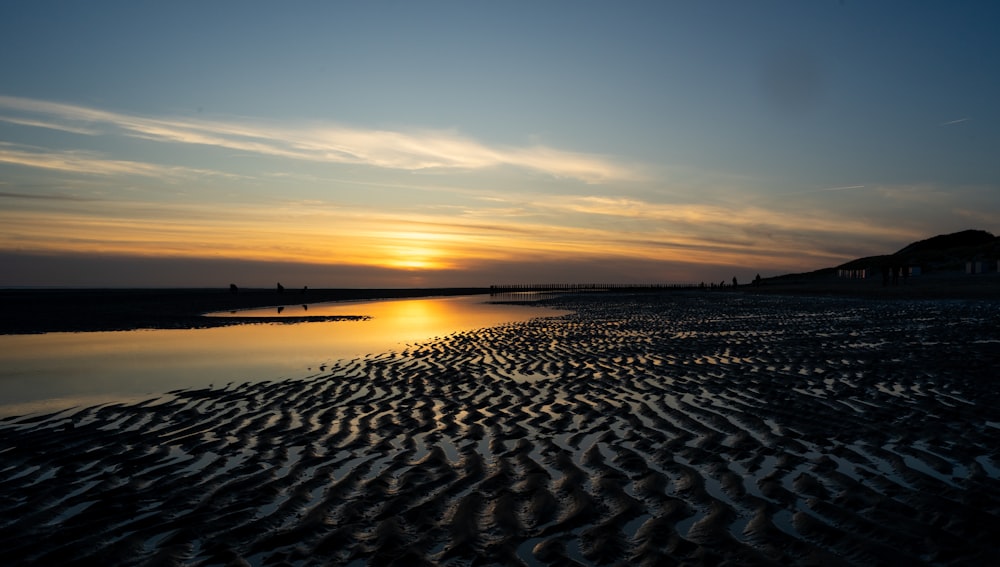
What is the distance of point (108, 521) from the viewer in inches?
260

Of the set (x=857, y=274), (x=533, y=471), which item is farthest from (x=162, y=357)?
(x=857, y=274)

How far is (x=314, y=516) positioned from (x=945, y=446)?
7675 millimetres

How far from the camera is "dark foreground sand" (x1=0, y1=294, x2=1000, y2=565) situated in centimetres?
580

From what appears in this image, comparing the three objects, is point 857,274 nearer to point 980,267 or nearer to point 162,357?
point 980,267

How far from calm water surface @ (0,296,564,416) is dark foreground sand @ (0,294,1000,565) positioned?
2.17m

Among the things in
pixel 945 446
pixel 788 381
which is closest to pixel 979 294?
pixel 788 381

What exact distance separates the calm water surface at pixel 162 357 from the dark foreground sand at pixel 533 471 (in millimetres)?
2169

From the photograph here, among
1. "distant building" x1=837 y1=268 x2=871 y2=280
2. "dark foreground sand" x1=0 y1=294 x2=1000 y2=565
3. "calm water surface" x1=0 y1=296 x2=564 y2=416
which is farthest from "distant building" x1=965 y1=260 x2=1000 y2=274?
"dark foreground sand" x1=0 y1=294 x2=1000 y2=565

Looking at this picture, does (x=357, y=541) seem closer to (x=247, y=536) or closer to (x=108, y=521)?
(x=247, y=536)

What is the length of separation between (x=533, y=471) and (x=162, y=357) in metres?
17.7

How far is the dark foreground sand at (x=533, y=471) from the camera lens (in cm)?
580

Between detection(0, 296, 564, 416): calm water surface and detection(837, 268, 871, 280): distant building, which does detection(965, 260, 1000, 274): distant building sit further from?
detection(0, 296, 564, 416): calm water surface

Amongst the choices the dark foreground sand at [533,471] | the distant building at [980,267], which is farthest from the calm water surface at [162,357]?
the distant building at [980,267]

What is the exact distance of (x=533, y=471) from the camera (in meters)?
8.15
